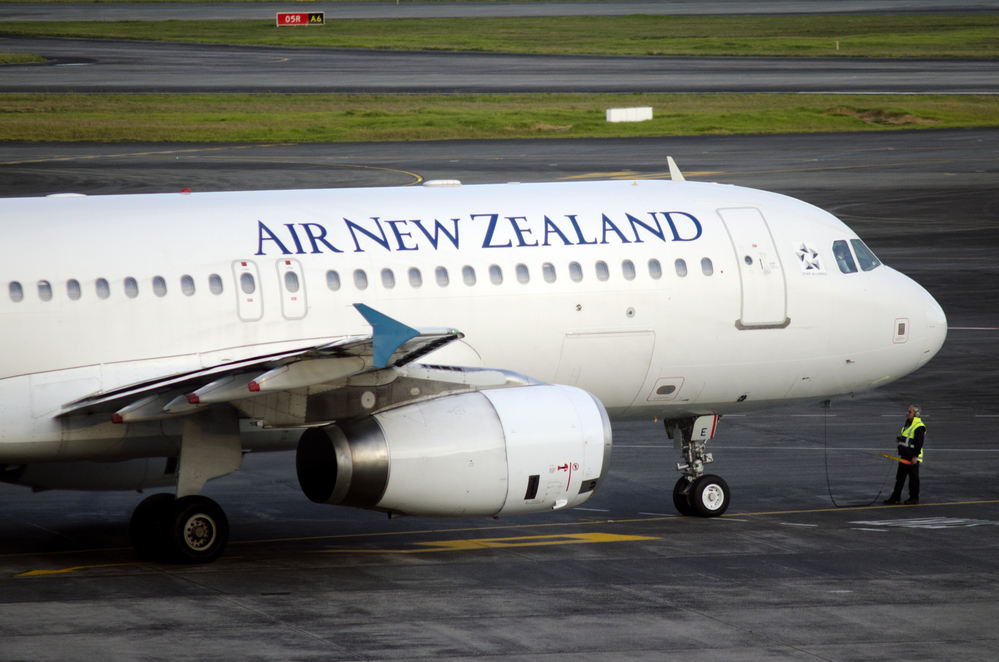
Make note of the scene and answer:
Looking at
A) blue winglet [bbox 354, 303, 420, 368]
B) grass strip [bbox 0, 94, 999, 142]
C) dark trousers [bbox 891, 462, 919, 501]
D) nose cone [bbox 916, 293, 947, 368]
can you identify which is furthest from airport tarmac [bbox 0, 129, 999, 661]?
grass strip [bbox 0, 94, 999, 142]

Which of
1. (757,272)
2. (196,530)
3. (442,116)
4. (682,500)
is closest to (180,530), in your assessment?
(196,530)

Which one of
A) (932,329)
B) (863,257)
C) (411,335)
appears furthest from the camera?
(932,329)

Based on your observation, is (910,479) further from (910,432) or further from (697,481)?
(697,481)

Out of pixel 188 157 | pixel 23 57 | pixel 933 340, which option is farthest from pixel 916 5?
pixel 933 340

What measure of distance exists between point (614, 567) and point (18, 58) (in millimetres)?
104571

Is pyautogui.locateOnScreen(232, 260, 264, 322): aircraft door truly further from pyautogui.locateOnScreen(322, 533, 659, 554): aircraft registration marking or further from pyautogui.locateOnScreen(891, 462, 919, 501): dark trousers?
pyautogui.locateOnScreen(891, 462, 919, 501): dark trousers

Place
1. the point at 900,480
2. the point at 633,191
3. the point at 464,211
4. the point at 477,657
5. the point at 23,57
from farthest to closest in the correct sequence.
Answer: the point at 23,57
the point at 900,480
the point at 633,191
the point at 464,211
the point at 477,657

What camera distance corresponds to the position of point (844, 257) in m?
22.6

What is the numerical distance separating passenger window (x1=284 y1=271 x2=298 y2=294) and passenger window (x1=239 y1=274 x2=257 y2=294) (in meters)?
0.43

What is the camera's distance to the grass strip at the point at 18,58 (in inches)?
4326

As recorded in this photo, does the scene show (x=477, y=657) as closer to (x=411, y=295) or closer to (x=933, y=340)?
(x=411, y=295)

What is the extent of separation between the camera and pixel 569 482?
722 inches

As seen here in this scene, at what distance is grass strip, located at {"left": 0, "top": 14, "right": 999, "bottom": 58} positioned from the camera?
130 metres

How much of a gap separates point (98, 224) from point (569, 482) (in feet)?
24.1
